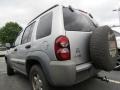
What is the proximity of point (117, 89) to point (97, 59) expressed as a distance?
4.54 ft

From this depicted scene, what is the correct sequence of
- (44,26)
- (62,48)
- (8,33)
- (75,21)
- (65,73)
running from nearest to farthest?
(65,73)
(62,48)
(75,21)
(44,26)
(8,33)

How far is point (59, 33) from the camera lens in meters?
3.53

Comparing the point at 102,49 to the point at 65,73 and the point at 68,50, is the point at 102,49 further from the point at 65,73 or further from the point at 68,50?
the point at 65,73

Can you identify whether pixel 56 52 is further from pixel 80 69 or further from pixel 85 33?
pixel 85 33

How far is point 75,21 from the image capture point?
394 cm

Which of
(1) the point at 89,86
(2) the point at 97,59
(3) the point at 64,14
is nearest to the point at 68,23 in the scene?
(3) the point at 64,14

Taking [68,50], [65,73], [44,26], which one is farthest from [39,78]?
[44,26]

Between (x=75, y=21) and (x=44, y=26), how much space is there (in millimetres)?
665

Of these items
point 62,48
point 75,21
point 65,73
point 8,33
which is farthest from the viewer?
point 8,33

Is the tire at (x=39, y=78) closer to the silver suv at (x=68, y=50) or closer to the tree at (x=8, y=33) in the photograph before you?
the silver suv at (x=68, y=50)

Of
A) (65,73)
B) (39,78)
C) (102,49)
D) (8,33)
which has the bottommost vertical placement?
(39,78)

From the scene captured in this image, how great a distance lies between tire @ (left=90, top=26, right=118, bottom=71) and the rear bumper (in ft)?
1.08

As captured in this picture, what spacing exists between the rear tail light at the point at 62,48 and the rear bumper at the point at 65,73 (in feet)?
0.36

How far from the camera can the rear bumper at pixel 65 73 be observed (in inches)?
132
